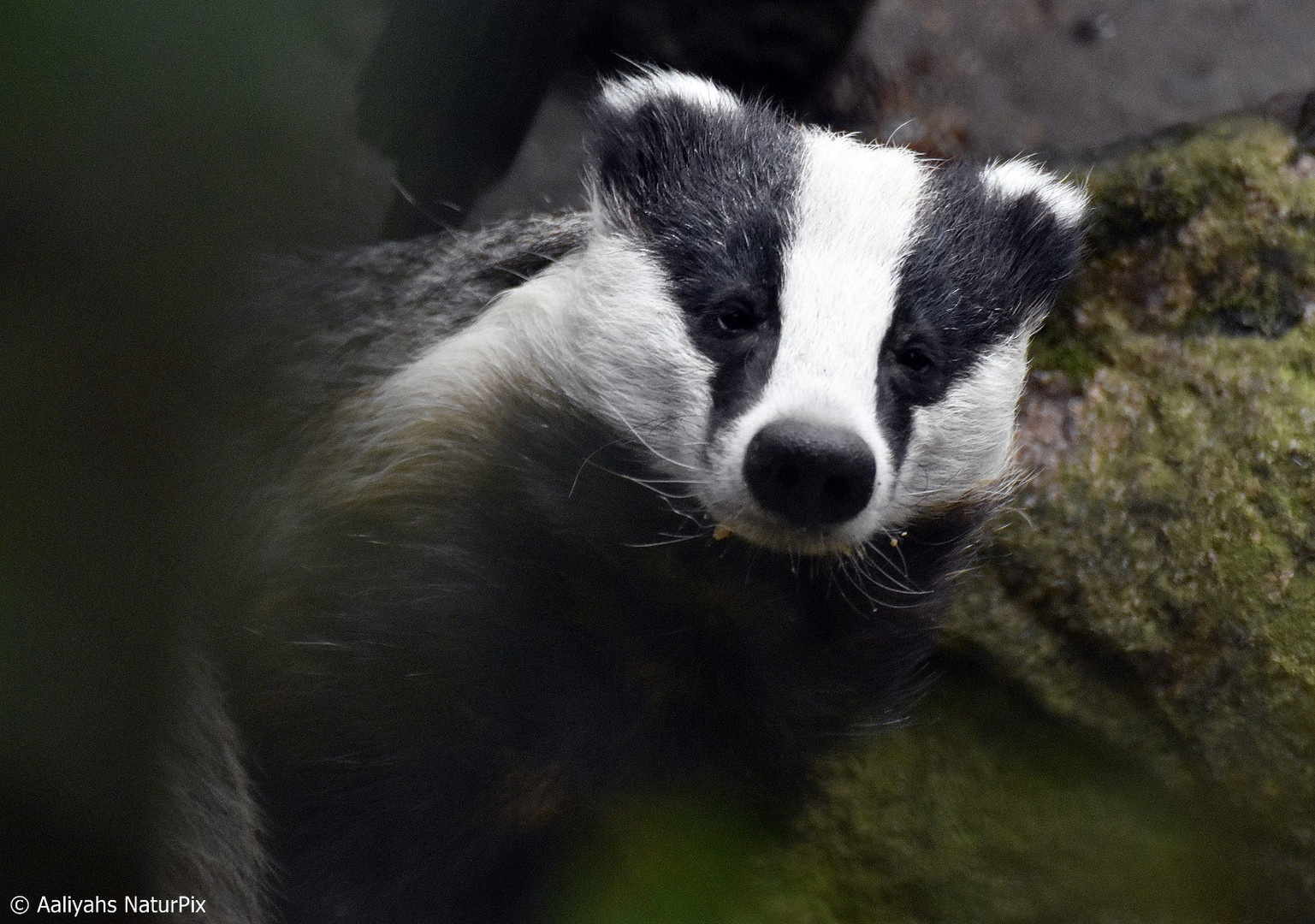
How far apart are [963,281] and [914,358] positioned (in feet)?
0.51

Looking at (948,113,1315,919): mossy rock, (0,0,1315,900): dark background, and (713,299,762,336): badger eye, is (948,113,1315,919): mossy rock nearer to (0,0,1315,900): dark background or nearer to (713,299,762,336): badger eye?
(713,299,762,336): badger eye

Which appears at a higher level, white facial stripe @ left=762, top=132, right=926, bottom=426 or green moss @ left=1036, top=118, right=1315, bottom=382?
green moss @ left=1036, top=118, right=1315, bottom=382

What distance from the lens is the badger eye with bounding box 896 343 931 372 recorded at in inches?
57.3

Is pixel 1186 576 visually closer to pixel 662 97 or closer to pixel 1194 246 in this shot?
pixel 1194 246

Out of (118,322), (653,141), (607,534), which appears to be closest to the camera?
(118,322)

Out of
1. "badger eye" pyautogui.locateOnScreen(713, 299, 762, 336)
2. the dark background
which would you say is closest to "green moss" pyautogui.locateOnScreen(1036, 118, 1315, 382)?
"badger eye" pyautogui.locateOnScreen(713, 299, 762, 336)

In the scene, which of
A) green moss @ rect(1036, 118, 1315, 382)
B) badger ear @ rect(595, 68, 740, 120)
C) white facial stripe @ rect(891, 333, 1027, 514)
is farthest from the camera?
green moss @ rect(1036, 118, 1315, 382)

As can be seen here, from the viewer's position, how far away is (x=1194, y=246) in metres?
2.18

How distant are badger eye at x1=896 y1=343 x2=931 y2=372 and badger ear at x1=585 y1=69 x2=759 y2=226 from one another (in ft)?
1.25

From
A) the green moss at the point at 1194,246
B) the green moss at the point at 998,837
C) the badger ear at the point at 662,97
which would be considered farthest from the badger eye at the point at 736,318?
the green moss at the point at 1194,246

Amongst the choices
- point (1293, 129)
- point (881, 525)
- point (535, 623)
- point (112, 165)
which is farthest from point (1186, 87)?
point (112, 165)

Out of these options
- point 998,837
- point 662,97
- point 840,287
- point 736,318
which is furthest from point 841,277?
point 998,837

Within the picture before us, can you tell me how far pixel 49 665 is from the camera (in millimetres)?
689

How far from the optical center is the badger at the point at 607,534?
4.81 ft
